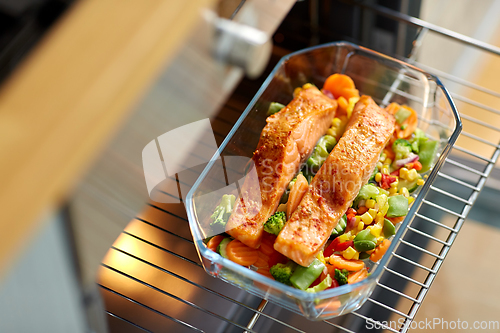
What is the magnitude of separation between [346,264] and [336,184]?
0.18m

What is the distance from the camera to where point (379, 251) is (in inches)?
39.4

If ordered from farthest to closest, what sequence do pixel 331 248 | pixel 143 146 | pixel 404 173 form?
1. pixel 404 173
2. pixel 331 248
3. pixel 143 146

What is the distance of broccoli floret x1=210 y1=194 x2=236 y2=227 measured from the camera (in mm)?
999

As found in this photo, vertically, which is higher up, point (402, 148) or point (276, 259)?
point (402, 148)

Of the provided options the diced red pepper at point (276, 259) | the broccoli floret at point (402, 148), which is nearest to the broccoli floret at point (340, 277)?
the diced red pepper at point (276, 259)

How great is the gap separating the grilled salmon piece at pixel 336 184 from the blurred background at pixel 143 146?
170 millimetres

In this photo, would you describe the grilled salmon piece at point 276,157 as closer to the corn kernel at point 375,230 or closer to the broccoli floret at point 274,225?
the broccoli floret at point 274,225

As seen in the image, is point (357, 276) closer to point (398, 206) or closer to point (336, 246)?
point (336, 246)

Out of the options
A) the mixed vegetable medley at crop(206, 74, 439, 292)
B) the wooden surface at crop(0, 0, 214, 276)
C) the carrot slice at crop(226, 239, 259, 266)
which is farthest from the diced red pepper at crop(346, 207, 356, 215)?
the wooden surface at crop(0, 0, 214, 276)

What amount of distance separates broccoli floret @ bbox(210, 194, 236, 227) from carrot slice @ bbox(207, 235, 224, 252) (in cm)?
3

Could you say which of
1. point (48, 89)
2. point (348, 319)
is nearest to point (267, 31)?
point (348, 319)

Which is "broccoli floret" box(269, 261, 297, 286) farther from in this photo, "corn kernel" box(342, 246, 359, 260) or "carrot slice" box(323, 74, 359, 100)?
"carrot slice" box(323, 74, 359, 100)

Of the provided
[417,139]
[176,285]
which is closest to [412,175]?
[417,139]

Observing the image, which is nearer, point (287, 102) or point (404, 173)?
point (404, 173)
